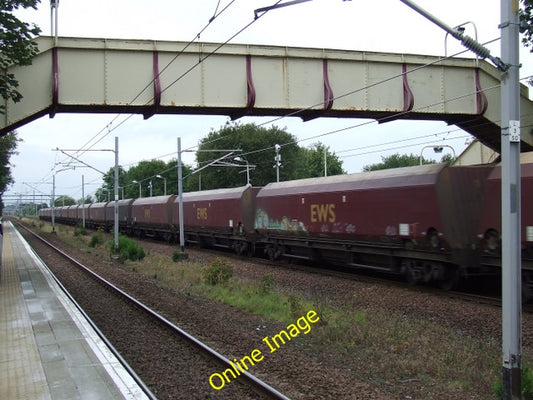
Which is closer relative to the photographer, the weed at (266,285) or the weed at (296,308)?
the weed at (296,308)

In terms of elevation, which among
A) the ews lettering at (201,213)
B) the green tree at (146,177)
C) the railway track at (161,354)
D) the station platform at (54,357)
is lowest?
the railway track at (161,354)

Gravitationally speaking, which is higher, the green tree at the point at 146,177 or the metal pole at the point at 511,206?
the green tree at the point at 146,177

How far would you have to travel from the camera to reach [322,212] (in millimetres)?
17672

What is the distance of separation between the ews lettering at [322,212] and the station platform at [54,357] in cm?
879

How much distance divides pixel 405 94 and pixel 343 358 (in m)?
10.5

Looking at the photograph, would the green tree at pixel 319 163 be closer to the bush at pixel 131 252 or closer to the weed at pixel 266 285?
the bush at pixel 131 252

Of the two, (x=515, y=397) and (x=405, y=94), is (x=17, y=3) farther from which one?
(x=515, y=397)

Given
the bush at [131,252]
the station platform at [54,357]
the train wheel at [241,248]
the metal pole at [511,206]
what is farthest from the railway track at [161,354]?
the bush at [131,252]

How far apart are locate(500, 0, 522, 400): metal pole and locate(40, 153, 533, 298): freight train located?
6562 mm

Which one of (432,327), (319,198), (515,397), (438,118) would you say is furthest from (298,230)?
(515,397)

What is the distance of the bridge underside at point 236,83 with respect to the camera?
44.5 feet

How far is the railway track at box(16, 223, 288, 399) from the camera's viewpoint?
20.3ft

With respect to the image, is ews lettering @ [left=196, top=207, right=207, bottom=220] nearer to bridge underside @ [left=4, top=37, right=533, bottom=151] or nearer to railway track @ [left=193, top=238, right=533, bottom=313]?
railway track @ [left=193, top=238, right=533, bottom=313]

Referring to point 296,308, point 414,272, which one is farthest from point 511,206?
point 414,272
